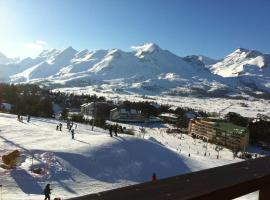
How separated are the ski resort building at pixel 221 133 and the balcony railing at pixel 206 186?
94.7m

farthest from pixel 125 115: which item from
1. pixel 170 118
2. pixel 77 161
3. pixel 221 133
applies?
pixel 77 161

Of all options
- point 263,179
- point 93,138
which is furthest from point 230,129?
point 263,179

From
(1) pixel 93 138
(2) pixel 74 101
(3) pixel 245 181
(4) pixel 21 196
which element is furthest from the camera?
(2) pixel 74 101

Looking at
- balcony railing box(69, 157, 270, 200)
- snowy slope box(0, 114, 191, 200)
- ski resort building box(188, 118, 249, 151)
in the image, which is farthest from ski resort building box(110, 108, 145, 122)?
balcony railing box(69, 157, 270, 200)

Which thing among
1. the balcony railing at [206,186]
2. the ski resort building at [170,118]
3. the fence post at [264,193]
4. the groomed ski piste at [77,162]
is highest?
the balcony railing at [206,186]

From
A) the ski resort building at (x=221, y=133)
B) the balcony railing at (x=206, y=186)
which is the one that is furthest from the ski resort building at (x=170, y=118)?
the balcony railing at (x=206, y=186)

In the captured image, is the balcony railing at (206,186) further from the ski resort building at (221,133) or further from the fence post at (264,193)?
the ski resort building at (221,133)

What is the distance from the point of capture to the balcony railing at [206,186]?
2.23m

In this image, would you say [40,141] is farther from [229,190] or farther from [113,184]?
[229,190]

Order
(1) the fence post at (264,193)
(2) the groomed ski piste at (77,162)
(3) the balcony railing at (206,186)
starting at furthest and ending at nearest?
(2) the groomed ski piste at (77,162), (1) the fence post at (264,193), (3) the balcony railing at (206,186)

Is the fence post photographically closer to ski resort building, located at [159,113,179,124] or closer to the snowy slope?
the snowy slope

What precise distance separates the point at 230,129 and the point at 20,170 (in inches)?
3297

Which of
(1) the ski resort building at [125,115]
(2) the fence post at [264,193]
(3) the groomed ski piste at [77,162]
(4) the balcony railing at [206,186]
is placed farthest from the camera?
(1) the ski resort building at [125,115]

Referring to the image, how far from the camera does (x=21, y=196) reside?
27844 mm
